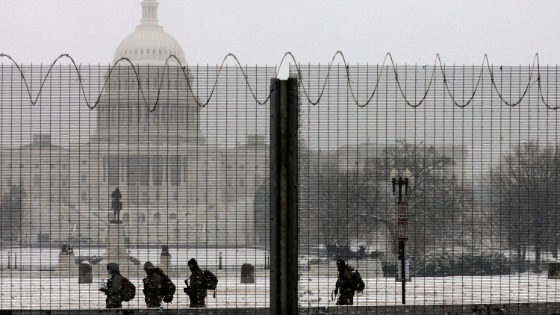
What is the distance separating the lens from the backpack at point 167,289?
14.0 metres

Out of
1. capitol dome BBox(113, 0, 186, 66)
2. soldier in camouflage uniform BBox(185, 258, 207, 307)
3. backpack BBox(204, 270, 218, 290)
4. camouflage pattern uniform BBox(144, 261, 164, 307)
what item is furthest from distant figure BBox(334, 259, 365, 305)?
capitol dome BBox(113, 0, 186, 66)

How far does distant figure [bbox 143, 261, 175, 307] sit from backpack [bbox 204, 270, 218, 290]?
1.22 ft

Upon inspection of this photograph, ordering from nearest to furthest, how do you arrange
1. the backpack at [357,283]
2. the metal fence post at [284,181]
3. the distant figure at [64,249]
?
1. the metal fence post at [284,181]
2. the backpack at [357,283]
3. the distant figure at [64,249]

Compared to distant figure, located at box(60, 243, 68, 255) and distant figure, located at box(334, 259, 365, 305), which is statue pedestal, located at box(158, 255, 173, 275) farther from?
distant figure, located at box(334, 259, 365, 305)

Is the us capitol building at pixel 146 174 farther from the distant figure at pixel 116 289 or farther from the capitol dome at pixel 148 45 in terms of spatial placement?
the capitol dome at pixel 148 45

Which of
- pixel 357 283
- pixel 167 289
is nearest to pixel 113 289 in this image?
pixel 167 289

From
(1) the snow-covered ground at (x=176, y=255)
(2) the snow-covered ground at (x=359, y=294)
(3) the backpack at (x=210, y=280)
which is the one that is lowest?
(2) the snow-covered ground at (x=359, y=294)

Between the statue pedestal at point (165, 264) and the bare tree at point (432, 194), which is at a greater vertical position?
the bare tree at point (432, 194)

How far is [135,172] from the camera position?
15.1 metres

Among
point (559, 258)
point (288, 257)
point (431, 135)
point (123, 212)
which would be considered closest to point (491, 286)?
point (559, 258)

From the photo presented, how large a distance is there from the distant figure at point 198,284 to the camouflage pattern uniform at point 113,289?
0.69 metres

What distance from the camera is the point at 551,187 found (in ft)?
47.2

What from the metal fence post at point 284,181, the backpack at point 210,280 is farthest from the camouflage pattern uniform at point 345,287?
the metal fence post at point 284,181

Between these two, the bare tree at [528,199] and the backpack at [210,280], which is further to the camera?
the bare tree at [528,199]
